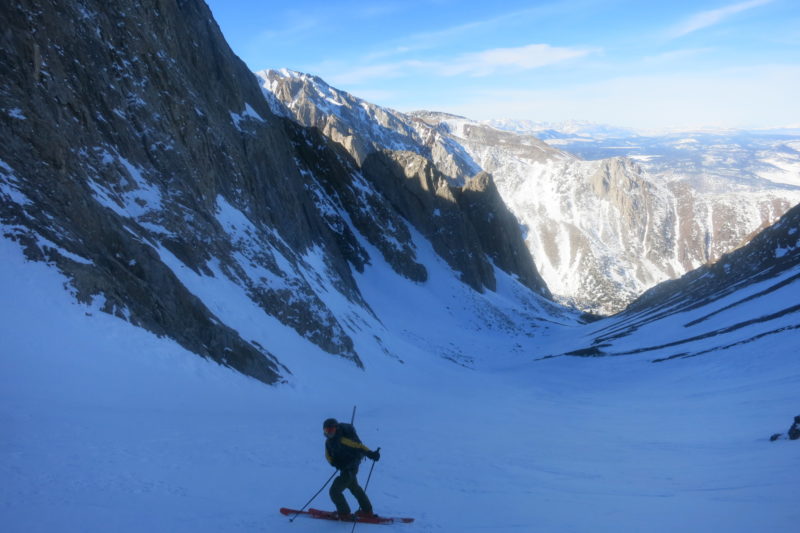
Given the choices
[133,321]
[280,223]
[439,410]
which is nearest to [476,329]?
[280,223]

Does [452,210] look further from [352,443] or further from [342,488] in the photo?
[342,488]

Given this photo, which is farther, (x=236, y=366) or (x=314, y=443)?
(x=236, y=366)

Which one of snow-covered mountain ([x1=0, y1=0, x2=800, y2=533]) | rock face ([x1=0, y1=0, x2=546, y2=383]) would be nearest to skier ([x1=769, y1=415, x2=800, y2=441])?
snow-covered mountain ([x1=0, y1=0, x2=800, y2=533])

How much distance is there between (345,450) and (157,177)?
22.6m

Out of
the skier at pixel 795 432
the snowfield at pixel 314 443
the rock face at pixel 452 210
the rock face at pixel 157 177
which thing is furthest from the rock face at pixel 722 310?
the rock face at pixel 157 177

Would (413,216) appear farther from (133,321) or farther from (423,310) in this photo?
(133,321)

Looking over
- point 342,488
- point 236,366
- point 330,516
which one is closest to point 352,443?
point 342,488

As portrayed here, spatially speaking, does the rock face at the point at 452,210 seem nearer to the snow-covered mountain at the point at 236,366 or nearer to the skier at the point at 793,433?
the snow-covered mountain at the point at 236,366

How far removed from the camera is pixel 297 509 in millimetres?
7961

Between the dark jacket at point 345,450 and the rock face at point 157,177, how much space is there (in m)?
11.0

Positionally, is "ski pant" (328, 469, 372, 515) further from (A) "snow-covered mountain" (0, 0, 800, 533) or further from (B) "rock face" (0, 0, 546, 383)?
(B) "rock face" (0, 0, 546, 383)

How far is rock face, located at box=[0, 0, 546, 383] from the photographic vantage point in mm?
17172

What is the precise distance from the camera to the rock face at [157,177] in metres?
17.2

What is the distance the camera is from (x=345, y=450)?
7711mm
